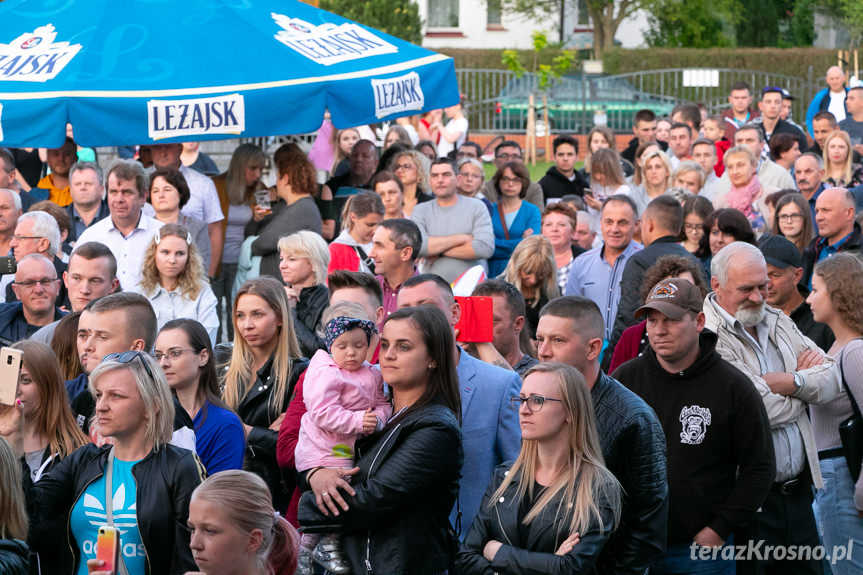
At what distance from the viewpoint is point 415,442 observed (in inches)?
166

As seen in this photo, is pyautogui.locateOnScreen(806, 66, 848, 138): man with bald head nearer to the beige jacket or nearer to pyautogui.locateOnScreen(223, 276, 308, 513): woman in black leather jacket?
the beige jacket

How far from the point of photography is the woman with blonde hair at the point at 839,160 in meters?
11.3

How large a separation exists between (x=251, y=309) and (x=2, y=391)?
1682mm

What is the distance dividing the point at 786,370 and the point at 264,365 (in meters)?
2.67

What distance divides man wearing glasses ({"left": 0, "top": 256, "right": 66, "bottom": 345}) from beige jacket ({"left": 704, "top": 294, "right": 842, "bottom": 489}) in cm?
378

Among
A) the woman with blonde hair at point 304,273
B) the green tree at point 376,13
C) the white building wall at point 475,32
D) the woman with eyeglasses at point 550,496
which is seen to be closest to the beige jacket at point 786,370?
the woman with eyeglasses at point 550,496

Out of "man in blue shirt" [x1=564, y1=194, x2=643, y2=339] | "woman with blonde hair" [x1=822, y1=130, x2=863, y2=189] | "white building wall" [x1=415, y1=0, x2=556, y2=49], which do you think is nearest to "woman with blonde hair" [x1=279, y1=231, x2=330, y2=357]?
"man in blue shirt" [x1=564, y1=194, x2=643, y2=339]

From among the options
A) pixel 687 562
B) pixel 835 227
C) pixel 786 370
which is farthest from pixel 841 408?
pixel 835 227

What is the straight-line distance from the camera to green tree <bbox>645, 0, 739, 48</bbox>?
41.1m

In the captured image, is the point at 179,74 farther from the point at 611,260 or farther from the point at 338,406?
the point at 338,406

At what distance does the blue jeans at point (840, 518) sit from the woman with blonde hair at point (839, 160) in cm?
626

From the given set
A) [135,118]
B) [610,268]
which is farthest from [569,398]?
[135,118]

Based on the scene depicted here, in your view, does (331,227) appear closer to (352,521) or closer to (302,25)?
(302,25)

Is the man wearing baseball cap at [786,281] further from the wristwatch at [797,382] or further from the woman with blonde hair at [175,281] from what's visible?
the woman with blonde hair at [175,281]
